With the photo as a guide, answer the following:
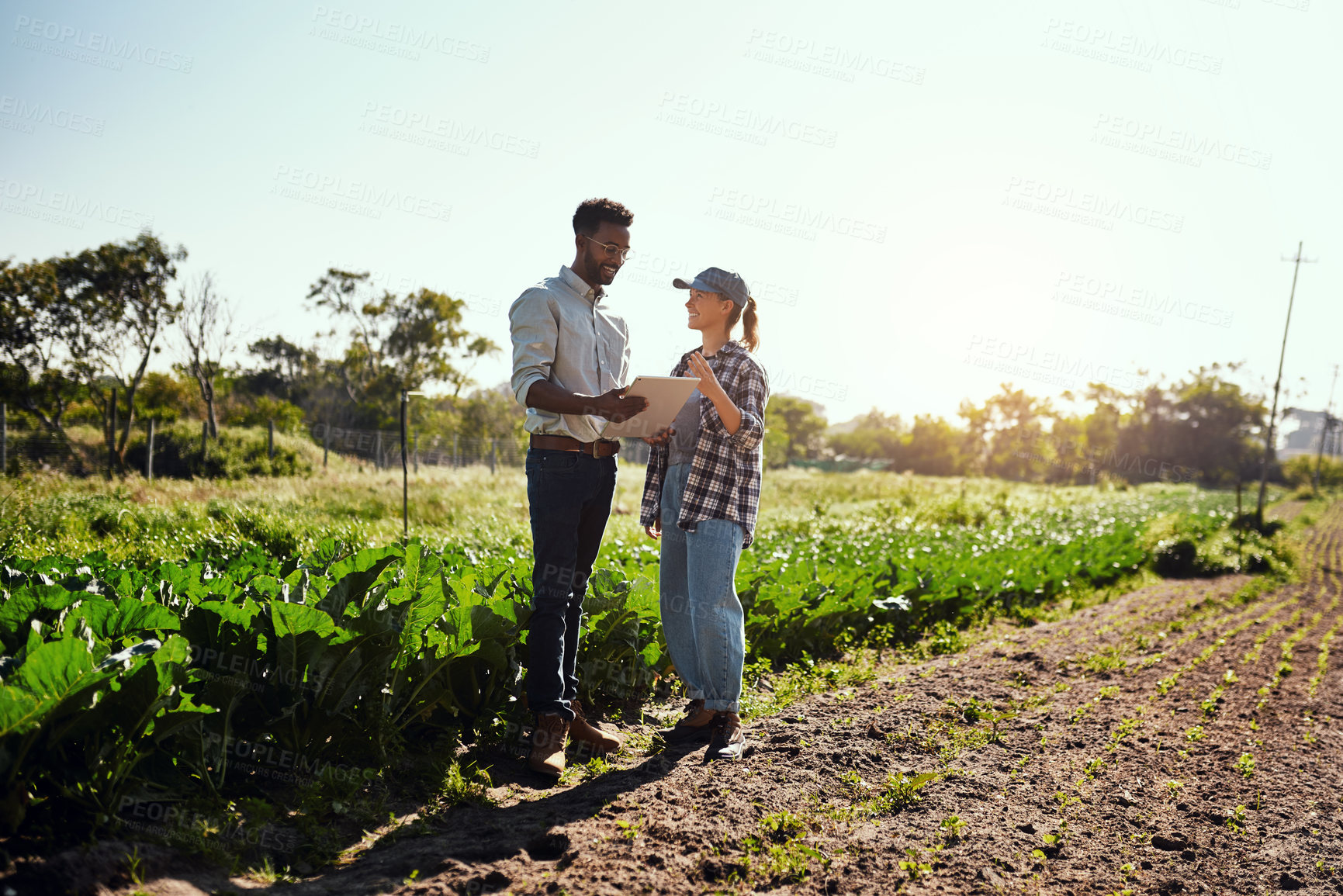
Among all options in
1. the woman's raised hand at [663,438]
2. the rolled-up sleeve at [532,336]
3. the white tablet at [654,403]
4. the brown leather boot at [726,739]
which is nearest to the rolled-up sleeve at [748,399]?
the woman's raised hand at [663,438]

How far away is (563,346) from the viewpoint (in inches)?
111

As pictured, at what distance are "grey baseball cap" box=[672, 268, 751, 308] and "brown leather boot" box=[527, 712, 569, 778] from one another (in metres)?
1.81

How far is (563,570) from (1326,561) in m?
21.2

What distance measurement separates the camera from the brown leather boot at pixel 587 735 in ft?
9.77

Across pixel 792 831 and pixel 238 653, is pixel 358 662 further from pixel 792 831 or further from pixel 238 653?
pixel 792 831

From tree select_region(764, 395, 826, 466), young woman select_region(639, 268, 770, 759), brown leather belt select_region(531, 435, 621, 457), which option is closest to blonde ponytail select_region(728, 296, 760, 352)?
young woman select_region(639, 268, 770, 759)

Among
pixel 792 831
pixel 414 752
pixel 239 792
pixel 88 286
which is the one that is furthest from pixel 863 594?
pixel 88 286

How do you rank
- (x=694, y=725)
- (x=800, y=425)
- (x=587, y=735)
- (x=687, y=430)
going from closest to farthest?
(x=587, y=735) < (x=687, y=430) < (x=694, y=725) < (x=800, y=425)

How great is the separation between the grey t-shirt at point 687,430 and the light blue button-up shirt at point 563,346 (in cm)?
38

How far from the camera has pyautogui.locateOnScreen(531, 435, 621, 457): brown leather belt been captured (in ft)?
9.03

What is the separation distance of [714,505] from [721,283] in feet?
3.08

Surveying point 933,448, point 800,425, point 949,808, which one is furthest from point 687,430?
point 800,425

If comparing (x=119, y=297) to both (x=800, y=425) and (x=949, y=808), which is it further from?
(x=800, y=425)

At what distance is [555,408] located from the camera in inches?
103
